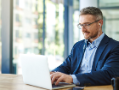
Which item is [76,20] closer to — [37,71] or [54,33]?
[54,33]

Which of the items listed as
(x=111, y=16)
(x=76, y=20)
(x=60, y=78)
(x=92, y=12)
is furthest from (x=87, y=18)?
(x=76, y=20)

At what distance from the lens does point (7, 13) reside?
3.93 metres

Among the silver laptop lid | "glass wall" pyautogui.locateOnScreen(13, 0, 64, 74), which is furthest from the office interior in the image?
the silver laptop lid

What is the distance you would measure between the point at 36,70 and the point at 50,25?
4.63 meters

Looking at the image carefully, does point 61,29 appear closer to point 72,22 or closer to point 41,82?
point 72,22

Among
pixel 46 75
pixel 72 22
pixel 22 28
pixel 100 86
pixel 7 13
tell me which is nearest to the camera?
pixel 46 75

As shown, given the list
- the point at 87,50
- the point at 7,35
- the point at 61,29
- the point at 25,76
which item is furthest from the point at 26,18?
the point at 25,76

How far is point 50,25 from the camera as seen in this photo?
5.82m

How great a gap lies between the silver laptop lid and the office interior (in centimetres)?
338

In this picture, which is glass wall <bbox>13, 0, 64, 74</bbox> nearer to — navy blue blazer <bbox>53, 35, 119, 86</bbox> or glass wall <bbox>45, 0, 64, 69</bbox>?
glass wall <bbox>45, 0, 64, 69</bbox>

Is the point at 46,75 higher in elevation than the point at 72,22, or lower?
lower

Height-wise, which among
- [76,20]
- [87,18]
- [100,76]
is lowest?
[100,76]

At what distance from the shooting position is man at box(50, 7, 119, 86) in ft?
4.82

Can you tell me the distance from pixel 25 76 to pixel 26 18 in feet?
14.5
